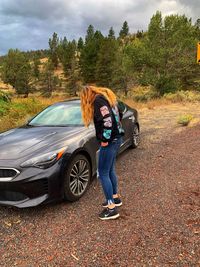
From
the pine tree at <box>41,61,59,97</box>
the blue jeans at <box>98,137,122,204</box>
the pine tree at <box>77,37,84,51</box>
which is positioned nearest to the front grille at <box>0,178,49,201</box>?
the blue jeans at <box>98,137,122,204</box>

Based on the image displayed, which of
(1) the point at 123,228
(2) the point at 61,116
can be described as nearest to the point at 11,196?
(1) the point at 123,228

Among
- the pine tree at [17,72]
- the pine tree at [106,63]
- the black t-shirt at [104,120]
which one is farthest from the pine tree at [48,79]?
the black t-shirt at [104,120]

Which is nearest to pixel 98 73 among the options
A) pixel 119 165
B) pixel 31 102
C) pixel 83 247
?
pixel 31 102

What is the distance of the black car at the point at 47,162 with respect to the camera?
11.4 ft

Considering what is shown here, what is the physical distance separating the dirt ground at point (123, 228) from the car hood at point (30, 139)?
829 mm

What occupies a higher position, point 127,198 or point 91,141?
point 91,141

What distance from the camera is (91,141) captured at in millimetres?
4398

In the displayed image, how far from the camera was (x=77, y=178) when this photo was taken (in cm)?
400

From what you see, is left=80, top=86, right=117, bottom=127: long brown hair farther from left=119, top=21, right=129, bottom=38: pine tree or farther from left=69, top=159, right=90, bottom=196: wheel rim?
left=119, top=21, right=129, bottom=38: pine tree

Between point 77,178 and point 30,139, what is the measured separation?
3.15 feet

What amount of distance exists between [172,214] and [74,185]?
55.6 inches

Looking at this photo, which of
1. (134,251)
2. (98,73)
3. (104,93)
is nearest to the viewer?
(134,251)

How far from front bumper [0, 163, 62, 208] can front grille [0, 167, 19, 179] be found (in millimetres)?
64

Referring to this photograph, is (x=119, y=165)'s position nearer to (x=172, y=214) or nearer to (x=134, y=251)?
(x=172, y=214)
